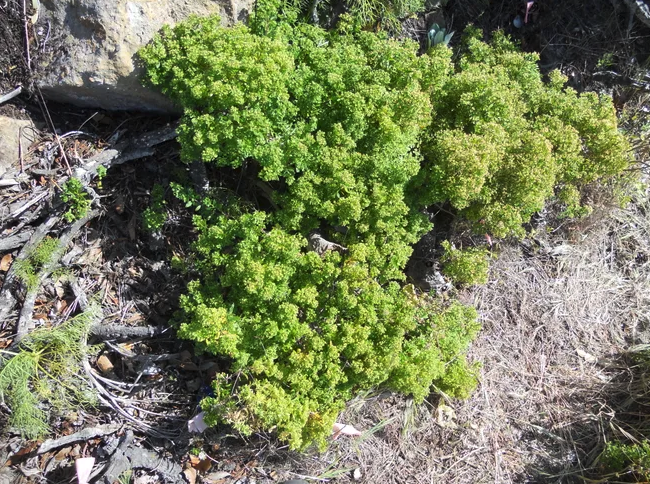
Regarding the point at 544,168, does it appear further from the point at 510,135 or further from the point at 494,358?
the point at 494,358

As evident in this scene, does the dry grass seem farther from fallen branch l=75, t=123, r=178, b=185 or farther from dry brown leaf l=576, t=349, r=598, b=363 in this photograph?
fallen branch l=75, t=123, r=178, b=185

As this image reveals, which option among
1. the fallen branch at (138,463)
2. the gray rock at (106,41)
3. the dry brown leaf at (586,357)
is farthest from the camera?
the dry brown leaf at (586,357)

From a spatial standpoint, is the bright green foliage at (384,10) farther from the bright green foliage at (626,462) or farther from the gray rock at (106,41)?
the bright green foliage at (626,462)

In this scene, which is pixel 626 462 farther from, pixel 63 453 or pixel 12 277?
pixel 12 277

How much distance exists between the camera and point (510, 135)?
10.3 feet

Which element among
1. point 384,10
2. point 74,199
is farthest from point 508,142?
point 74,199

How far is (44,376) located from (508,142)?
→ 294 cm

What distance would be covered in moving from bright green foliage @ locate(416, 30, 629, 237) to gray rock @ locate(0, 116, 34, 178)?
7.83 ft

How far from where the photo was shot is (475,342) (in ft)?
12.8

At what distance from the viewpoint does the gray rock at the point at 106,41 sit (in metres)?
2.96

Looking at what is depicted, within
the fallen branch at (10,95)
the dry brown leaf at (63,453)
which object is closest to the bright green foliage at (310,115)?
the fallen branch at (10,95)

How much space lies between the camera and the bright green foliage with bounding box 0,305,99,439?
112 inches

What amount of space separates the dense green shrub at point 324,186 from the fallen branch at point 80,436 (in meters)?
0.75

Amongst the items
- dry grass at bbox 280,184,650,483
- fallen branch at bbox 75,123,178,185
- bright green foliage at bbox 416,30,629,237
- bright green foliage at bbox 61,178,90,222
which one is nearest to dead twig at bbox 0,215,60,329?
bright green foliage at bbox 61,178,90,222
